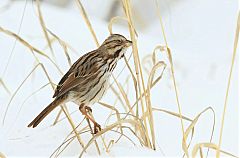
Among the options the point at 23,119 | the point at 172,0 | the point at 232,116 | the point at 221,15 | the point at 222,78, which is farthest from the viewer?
the point at 172,0

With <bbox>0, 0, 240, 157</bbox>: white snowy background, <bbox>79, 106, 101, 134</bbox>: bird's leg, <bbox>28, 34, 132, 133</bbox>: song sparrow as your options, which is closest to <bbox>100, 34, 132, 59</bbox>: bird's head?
<bbox>28, 34, 132, 133</bbox>: song sparrow

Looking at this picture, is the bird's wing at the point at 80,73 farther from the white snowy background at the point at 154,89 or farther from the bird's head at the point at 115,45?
the white snowy background at the point at 154,89

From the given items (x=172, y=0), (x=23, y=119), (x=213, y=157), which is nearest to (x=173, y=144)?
(x=213, y=157)

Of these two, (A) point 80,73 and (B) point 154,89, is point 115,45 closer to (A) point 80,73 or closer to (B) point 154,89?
(A) point 80,73

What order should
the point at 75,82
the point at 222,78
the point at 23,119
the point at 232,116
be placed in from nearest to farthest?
the point at 75,82 < the point at 23,119 < the point at 232,116 < the point at 222,78

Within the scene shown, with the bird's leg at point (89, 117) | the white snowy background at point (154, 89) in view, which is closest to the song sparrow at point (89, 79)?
the bird's leg at point (89, 117)

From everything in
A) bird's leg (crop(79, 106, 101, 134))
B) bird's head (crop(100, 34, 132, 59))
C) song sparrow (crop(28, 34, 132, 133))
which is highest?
bird's head (crop(100, 34, 132, 59))

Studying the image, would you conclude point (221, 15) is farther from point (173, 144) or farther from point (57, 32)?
point (173, 144)

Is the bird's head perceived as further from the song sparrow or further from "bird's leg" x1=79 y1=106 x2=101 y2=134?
"bird's leg" x1=79 y1=106 x2=101 y2=134
